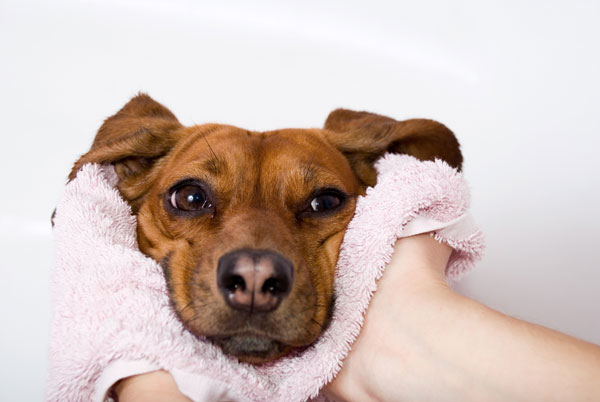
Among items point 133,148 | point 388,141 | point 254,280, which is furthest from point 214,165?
point 388,141

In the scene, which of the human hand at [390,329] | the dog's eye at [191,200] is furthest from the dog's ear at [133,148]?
the human hand at [390,329]

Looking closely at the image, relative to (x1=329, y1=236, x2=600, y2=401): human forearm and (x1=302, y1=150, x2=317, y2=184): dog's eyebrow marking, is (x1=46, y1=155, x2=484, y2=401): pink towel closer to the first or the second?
(x1=329, y1=236, x2=600, y2=401): human forearm

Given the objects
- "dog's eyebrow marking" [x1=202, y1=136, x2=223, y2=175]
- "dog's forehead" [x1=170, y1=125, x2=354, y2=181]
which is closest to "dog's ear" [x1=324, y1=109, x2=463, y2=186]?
"dog's forehead" [x1=170, y1=125, x2=354, y2=181]

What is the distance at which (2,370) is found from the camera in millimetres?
3240

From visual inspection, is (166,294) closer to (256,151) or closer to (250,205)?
(250,205)

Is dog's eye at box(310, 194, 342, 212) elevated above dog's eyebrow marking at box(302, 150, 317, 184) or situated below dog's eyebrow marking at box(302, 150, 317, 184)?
below

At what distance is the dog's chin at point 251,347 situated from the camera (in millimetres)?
1895

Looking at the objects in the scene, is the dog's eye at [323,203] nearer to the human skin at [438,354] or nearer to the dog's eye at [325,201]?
the dog's eye at [325,201]

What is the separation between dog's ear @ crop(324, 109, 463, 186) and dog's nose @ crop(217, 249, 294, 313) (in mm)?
1125

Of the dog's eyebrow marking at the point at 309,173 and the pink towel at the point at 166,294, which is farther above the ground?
the dog's eyebrow marking at the point at 309,173

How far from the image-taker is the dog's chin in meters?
1.89

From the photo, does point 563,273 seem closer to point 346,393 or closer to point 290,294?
point 346,393

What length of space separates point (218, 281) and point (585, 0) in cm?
329

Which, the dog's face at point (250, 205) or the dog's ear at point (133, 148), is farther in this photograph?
the dog's ear at point (133, 148)
